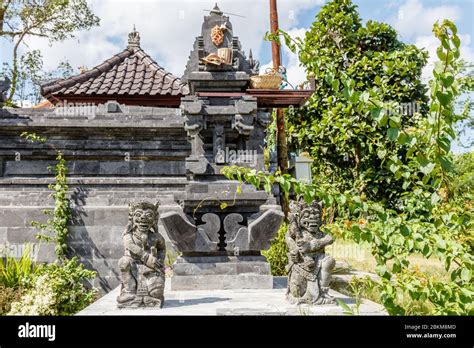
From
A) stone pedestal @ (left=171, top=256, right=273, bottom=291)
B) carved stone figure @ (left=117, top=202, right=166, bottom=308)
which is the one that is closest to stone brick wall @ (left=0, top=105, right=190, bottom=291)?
stone pedestal @ (left=171, top=256, right=273, bottom=291)

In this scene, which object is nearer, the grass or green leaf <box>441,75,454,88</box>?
green leaf <box>441,75,454,88</box>

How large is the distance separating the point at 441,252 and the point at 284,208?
30.7 feet

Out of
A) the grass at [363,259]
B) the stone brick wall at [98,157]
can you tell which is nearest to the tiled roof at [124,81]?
the stone brick wall at [98,157]

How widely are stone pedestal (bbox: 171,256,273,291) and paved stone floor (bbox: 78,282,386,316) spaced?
0.74ft

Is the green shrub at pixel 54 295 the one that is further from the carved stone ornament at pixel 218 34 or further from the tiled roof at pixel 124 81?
the tiled roof at pixel 124 81

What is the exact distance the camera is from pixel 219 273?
641cm

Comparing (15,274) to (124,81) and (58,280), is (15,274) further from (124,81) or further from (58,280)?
(124,81)

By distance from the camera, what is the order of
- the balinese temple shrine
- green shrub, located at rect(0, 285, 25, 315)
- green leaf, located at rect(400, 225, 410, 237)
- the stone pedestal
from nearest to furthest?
1. green leaf, located at rect(400, 225, 410, 237)
2. green shrub, located at rect(0, 285, 25, 315)
3. the stone pedestal
4. the balinese temple shrine

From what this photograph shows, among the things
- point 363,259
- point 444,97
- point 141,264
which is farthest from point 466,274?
point 363,259

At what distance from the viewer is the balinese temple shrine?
6465 millimetres

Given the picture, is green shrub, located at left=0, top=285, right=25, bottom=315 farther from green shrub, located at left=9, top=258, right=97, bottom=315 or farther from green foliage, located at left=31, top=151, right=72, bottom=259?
green foliage, located at left=31, top=151, right=72, bottom=259

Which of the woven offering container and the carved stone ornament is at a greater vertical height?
the carved stone ornament

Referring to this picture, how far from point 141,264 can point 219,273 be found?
176 centimetres

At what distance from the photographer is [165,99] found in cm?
1250
